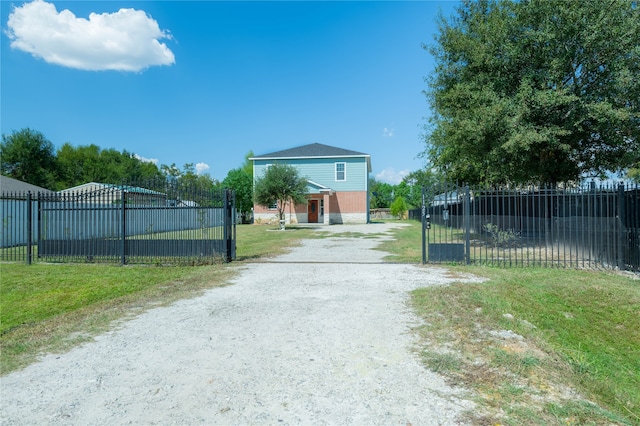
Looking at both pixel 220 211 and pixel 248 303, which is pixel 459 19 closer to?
pixel 220 211

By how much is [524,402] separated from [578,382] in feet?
2.78

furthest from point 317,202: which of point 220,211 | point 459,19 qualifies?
point 220,211

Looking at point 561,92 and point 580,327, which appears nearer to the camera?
point 580,327

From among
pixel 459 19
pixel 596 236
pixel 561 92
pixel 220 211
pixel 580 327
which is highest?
pixel 459 19

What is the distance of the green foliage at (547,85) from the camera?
40.4 ft

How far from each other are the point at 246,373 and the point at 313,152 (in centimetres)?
3904

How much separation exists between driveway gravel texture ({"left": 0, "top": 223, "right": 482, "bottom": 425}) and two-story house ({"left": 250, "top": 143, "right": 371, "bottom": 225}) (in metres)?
33.5

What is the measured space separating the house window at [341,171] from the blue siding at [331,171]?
0.29 meters

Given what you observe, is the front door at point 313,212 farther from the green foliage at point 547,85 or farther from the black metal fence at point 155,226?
the black metal fence at point 155,226

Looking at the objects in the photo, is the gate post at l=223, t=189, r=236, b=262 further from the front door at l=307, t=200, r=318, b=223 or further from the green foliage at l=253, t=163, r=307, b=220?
the front door at l=307, t=200, r=318, b=223

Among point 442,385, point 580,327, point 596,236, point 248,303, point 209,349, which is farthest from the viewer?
point 596,236

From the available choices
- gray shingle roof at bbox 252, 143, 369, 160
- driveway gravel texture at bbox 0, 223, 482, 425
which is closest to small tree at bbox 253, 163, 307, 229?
gray shingle roof at bbox 252, 143, 369, 160

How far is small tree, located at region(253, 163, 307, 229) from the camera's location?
3120 centimetres

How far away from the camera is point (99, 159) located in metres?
56.9
